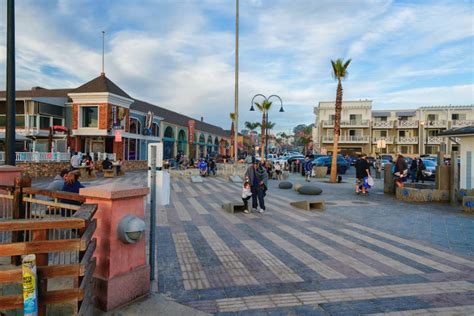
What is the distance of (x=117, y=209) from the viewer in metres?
4.03

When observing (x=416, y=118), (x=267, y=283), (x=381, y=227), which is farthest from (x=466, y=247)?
(x=416, y=118)

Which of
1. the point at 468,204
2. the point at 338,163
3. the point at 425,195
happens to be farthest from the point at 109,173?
the point at 468,204

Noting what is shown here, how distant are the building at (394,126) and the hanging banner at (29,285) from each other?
56062mm

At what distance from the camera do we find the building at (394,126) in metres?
56.8

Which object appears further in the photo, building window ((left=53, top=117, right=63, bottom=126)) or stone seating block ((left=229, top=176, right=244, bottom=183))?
building window ((left=53, top=117, right=63, bottom=126))

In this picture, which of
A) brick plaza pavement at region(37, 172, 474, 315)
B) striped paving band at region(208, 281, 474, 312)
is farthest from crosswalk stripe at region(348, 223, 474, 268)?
striped paving band at region(208, 281, 474, 312)

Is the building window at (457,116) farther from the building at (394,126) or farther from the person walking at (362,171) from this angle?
the person walking at (362,171)

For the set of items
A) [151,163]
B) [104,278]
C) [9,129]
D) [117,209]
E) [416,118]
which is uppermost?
[416,118]

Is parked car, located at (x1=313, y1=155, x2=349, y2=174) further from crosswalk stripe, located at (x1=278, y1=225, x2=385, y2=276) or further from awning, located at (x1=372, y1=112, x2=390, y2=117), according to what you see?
awning, located at (x1=372, y1=112, x2=390, y2=117)

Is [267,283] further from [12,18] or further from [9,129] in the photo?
[12,18]

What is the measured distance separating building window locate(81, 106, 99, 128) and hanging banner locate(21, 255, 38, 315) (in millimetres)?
31850

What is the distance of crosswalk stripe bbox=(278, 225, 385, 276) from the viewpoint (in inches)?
222

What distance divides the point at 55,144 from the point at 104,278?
30791 mm

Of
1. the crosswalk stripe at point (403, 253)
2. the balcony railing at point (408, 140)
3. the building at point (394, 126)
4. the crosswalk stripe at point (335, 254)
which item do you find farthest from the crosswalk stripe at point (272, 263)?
the balcony railing at point (408, 140)
